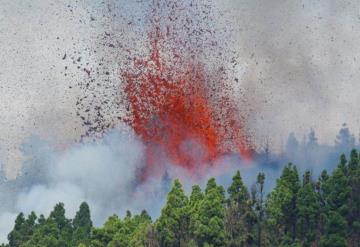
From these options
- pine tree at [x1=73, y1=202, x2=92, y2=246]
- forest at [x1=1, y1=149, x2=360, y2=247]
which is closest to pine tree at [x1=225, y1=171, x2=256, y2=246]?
forest at [x1=1, y1=149, x2=360, y2=247]

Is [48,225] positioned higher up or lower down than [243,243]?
higher up

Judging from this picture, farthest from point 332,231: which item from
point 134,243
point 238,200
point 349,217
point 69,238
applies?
point 69,238

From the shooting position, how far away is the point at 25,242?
8644cm

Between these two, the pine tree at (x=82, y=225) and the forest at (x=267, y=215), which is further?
the pine tree at (x=82, y=225)

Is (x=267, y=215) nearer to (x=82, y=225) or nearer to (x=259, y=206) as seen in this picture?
(x=259, y=206)

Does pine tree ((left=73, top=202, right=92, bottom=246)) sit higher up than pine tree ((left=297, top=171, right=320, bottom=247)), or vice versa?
pine tree ((left=73, top=202, right=92, bottom=246))

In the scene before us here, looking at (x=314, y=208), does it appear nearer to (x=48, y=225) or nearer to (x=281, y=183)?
(x=281, y=183)

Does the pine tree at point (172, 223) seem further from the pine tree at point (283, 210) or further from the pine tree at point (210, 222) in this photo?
the pine tree at point (283, 210)

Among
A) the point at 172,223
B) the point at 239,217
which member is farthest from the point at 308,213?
the point at 172,223

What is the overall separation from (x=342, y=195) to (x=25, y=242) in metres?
29.8

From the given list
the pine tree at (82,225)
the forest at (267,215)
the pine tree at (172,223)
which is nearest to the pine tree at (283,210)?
the forest at (267,215)

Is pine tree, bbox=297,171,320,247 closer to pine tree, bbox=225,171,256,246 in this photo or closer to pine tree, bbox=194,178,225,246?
pine tree, bbox=225,171,256,246

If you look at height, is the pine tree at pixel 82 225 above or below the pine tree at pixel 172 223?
above

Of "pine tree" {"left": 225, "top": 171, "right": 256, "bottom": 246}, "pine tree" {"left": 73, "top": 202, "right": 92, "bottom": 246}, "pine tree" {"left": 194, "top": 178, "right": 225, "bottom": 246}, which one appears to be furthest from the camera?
"pine tree" {"left": 73, "top": 202, "right": 92, "bottom": 246}
